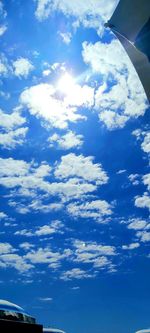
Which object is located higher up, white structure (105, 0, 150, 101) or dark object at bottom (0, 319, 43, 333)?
white structure (105, 0, 150, 101)

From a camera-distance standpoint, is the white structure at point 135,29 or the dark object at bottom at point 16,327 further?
the dark object at bottom at point 16,327

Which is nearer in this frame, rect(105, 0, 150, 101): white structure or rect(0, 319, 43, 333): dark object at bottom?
rect(105, 0, 150, 101): white structure

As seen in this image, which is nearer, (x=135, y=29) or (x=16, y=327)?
(x=135, y=29)

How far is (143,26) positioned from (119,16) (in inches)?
34.4

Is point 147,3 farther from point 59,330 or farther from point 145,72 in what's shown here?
point 59,330

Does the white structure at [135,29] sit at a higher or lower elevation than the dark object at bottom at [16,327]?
higher

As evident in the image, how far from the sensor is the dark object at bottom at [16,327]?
44.6 feet

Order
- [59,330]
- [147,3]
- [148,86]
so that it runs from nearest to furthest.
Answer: [147,3], [148,86], [59,330]

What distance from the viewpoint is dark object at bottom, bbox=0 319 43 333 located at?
13.6 meters

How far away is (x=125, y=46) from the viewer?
816 centimetres

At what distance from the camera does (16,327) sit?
1396cm

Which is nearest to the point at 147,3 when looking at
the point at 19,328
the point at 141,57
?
the point at 141,57

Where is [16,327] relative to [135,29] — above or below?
below

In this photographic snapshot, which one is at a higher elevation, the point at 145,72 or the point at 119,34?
the point at 119,34
